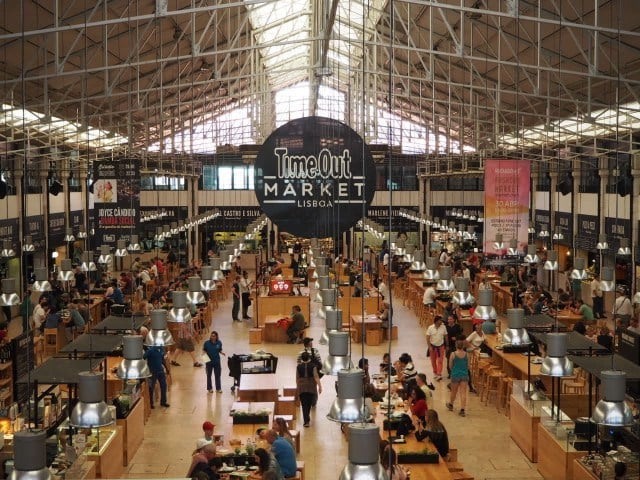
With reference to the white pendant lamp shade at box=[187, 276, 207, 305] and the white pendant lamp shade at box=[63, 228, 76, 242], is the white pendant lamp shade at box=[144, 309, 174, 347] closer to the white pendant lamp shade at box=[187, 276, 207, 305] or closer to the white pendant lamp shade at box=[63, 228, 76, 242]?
the white pendant lamp shade at box=[187, 276, 207, 305]

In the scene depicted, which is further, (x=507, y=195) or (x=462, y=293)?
(x=507, y=195)

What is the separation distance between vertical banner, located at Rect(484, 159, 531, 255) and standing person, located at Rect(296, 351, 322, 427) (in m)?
5.47

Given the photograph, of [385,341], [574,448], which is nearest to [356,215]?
[574,448]

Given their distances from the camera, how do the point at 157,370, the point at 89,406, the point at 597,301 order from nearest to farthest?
the point at 89,406 < the point at 157,370 < the point at 597,301

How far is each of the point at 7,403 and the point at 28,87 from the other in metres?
10.7

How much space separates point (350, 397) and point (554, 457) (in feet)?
16.5

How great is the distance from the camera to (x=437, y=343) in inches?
694

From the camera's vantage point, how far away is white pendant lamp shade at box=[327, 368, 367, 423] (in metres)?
7.37

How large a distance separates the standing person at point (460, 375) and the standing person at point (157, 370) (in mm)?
4475

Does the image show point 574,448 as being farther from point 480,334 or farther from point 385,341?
point 385,341

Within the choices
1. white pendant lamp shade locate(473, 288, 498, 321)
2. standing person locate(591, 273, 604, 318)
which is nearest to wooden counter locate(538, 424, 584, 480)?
white pendant lamp shade locate(473, 288, 498, 321)

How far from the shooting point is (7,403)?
47.2 ft

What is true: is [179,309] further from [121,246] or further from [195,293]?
[121,246]

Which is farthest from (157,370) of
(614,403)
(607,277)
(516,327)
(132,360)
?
(614,403)
